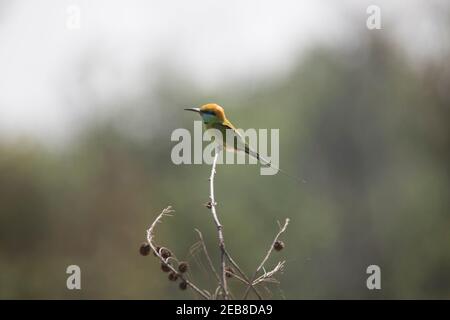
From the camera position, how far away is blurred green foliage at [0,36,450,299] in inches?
534

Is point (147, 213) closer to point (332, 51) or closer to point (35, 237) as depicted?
point (35, 237)

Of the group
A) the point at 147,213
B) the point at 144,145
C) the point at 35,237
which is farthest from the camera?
the point at 144,145

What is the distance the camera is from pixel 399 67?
48.7ft

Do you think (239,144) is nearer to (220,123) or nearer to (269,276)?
(220,123)

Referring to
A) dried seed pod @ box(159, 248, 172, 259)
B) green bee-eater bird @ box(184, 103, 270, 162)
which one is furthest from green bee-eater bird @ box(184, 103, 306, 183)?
dried seed pod @ box(159, 248, 172, 259)

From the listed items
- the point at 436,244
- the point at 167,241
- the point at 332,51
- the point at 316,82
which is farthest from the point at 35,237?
the point at 316,82

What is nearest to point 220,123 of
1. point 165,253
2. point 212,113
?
point 212,113

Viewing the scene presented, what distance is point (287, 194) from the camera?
744 inches

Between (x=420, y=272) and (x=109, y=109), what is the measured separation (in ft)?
34.0

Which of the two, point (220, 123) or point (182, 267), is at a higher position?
point (220, 123)

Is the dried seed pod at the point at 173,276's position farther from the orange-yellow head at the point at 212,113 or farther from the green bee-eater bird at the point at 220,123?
the orange-yellow head at the point at 212,113

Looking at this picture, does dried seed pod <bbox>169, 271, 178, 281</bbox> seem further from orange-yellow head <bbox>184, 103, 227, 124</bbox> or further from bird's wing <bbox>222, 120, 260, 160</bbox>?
orange-yellow head <bbox>184, 103, 227, 124</bbox>

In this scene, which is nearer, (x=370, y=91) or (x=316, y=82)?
(x=370, y=91)

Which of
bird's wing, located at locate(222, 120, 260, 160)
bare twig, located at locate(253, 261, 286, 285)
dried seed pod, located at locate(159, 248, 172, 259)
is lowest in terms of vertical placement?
bare twig, located at locate(253, 261, 286, 285)
